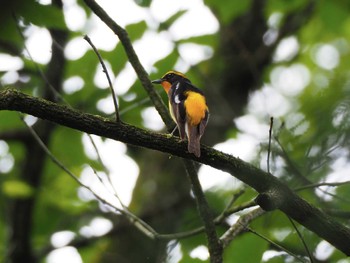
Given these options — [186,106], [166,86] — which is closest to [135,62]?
[186,106]

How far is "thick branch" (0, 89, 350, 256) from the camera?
2842 millimetres

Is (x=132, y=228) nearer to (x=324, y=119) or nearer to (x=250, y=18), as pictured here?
(x=250, y=18)

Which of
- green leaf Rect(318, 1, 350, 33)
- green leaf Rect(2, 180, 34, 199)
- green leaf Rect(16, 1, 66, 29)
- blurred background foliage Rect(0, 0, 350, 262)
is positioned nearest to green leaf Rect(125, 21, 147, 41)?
blurred background foliage Rect(0, 0, 350, 262)

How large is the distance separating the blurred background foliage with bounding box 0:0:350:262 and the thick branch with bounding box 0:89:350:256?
0.30 ft

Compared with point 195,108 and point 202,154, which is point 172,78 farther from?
point 202,154

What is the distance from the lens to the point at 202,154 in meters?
3.24

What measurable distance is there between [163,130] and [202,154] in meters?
4.64

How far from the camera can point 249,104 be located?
8969mm

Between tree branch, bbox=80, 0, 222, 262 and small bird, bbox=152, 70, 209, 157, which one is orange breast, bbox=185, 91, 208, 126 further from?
tree branch, bbox=80, 0, 222, 262

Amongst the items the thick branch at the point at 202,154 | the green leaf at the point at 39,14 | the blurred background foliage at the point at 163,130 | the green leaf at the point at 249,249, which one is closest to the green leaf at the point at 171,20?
the blurred background foliage at the point at 163,130

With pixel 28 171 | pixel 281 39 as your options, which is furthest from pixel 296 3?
pixel 28 171

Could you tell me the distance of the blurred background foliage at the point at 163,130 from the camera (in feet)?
7.09

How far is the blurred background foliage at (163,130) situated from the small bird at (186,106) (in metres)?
0.18

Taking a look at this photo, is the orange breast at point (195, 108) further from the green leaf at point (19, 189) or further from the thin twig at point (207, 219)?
the green leaf at point (19, 189)
